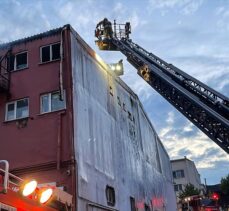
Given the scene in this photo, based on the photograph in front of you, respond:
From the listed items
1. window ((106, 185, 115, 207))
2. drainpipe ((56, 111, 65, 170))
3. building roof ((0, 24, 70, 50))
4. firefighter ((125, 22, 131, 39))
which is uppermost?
firefighter ((125, 22, 131, 39))

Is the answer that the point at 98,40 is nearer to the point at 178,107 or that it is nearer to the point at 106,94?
the point at 106,94

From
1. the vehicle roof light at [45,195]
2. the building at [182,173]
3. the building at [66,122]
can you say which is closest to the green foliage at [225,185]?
the building at [182,173]

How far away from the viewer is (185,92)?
19.0 meters

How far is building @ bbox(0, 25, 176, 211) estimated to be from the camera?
690 inches

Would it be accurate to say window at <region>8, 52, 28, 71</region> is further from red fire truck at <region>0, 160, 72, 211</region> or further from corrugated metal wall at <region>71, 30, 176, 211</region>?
red fire truck at <region>0, 160, 72, 211</region>

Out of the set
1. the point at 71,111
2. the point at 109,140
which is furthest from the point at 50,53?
the point at 109,140

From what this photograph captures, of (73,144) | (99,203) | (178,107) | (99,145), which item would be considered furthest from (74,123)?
(178,107)

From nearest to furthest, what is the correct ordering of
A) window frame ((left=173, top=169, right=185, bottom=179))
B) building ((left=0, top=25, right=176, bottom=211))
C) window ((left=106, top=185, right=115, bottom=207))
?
building ((left=0, top=25, right=176, bottom=211)) → window ((left=106, top=185, right=115, bottom=207)) → window frame ((left=173, top=169, right=185, bottom=179))

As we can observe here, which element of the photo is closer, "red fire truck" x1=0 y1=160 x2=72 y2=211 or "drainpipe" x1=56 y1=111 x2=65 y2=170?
"red fire truck" x1=0 y1=160 x2=72 y2=211

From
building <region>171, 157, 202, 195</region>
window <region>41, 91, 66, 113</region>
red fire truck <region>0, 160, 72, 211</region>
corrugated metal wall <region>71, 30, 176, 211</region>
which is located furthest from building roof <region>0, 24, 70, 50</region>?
building <region>171, 157, 202, 195</region>

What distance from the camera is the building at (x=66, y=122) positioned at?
690 inches

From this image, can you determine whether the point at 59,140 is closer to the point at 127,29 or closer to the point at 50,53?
the point at 50,53

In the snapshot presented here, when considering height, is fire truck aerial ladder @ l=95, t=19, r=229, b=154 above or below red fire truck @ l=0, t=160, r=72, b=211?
above

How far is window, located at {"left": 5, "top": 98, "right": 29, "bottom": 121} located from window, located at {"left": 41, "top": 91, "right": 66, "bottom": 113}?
100 cm
